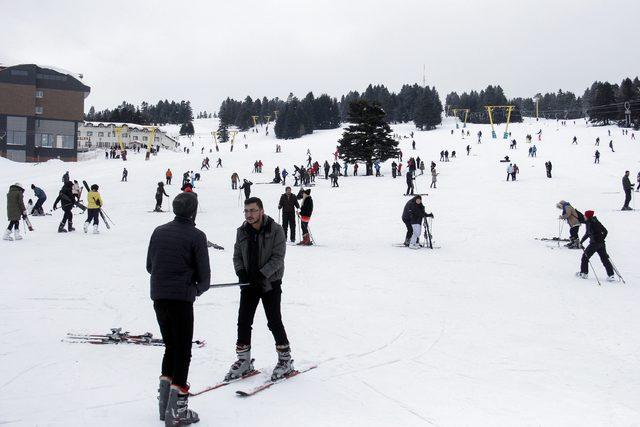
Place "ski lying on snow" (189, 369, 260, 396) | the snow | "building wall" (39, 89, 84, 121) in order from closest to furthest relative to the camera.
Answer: the snow < "ski lying on snow" (189, 369, 260, 396) < "building wall" (39, 89, 84, 121)

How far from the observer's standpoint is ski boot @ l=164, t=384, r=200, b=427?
3520mm

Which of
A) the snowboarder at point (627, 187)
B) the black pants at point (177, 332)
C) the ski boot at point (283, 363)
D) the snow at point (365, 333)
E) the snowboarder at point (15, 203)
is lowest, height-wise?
the snow at point (365, 333)

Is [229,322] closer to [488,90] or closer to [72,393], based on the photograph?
[72,393]

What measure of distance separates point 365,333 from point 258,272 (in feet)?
8.10

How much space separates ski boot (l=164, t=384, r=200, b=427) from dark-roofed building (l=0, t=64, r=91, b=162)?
204 ft

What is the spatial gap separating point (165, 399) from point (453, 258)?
989 cm

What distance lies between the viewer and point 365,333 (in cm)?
630

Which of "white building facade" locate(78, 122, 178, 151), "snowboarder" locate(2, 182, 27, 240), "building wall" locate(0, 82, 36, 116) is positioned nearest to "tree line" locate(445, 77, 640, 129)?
"white building facade" locate(78, 122, 178, 151)

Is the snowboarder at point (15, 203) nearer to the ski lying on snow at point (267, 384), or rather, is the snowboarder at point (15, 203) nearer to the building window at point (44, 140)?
the ski lying on snow at point (267, 384)

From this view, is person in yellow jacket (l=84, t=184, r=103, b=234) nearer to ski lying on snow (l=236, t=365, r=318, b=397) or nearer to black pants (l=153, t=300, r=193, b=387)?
ski lying on snow (l=236, t=365, r=318, b=397)

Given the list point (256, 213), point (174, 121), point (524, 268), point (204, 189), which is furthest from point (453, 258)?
point (174, 121)

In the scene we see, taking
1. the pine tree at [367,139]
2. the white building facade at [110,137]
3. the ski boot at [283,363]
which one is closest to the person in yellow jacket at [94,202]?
the ski boot at [283,363]

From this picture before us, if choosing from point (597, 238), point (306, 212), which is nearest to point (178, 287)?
point (597, 238)

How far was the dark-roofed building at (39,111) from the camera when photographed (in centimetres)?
5959
